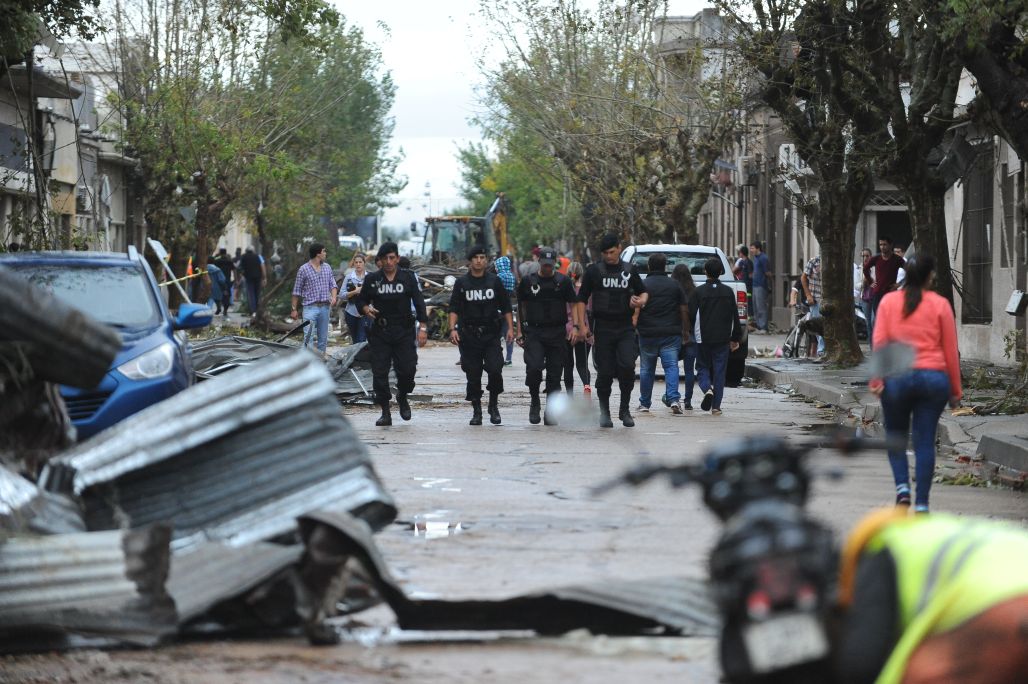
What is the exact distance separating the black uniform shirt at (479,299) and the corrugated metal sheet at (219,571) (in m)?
9.71

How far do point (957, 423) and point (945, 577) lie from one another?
13.1m

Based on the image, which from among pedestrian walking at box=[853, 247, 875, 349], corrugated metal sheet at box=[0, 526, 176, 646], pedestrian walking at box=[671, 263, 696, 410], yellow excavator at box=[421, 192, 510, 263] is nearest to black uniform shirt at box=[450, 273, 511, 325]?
pedestrian walking at box=[671, 263, 696, 410]

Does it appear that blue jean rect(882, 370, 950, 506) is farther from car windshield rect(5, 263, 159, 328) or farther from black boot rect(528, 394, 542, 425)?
black boot rect(528, 394, 542, 425)

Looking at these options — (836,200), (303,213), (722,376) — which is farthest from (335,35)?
(722,376)

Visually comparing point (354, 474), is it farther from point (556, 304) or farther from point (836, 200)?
point (836, 200)

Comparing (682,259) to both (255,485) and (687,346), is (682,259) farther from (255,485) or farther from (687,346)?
(255,485)

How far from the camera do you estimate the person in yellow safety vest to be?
3.03m

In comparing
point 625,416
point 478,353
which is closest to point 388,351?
point 478,353

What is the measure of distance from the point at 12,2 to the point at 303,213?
43532mm

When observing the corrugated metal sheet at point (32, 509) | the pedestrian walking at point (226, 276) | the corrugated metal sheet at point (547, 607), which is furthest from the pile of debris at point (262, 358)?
the pedestrian walking at point (226, 276)

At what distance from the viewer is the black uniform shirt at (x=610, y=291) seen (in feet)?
55.4

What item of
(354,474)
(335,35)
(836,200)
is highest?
(335,35)

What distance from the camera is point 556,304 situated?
17000mm

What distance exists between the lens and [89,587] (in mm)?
6578
